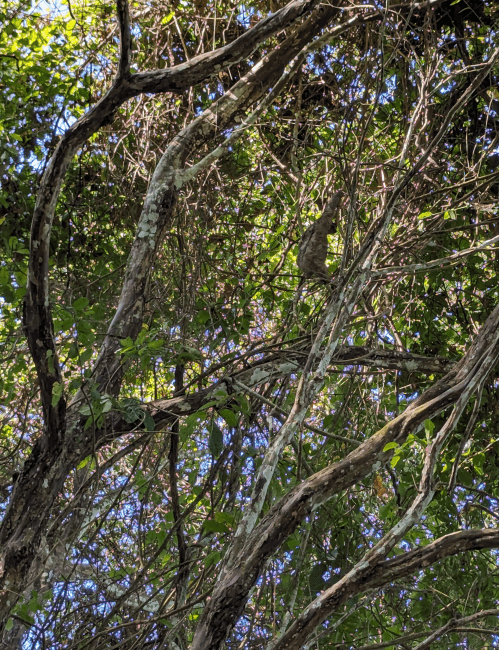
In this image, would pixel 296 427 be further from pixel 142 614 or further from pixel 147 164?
pixel 147 164

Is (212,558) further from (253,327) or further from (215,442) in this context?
(253,327)

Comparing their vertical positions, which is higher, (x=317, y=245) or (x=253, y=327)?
(x=253, y=327)

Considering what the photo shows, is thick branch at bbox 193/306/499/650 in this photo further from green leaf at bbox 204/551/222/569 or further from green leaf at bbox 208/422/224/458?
green leaf at bbox 208/422/224/458

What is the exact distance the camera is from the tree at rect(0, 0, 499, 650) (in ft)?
6.04

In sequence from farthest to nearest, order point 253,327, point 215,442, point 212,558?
point 253,327 < point 215,442 < point 212,558

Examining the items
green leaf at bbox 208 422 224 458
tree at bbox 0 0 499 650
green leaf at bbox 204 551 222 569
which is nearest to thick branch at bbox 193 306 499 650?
tree at bbox 0 0 499 650

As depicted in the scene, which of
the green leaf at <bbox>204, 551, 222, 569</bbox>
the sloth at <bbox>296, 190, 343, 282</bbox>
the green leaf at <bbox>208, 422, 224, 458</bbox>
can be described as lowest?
the green leaf at <bbox>204, 551, 222, 569</bbox>

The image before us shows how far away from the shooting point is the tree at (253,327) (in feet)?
6.04

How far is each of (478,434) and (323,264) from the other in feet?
4.53

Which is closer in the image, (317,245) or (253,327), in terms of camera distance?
(317,245)

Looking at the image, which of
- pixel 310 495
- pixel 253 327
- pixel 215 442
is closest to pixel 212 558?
pixel 215 442

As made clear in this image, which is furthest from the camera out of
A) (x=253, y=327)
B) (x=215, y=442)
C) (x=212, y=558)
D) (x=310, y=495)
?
(x=253, y=327)

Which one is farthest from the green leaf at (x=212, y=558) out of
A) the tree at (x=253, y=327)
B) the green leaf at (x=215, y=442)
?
the green leaf at (x=215, y=442)

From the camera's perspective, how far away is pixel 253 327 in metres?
3.15
